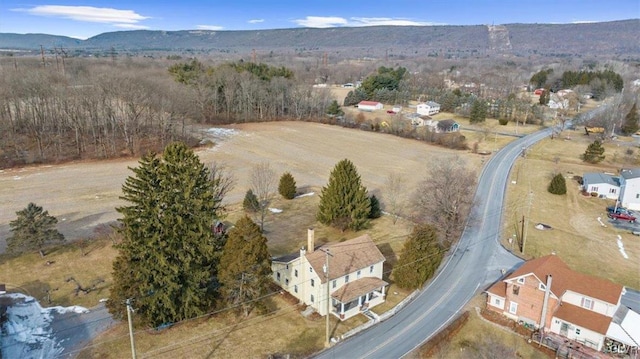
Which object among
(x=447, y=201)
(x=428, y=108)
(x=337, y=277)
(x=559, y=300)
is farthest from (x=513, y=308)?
(x=428, y=108)

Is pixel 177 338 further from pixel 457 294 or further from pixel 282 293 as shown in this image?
pixel 457 294

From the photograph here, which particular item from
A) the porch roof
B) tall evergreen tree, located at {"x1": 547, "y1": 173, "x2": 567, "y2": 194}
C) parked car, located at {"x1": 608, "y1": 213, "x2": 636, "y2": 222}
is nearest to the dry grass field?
the porch roof

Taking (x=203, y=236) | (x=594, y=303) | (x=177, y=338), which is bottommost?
(x=177, y=338)

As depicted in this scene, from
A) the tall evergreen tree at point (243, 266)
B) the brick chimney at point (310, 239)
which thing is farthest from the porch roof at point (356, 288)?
the tall evergreen tree at point (243, 266)

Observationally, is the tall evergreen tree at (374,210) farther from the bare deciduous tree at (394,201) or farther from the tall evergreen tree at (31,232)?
the tall evergreen tree at (31,232)

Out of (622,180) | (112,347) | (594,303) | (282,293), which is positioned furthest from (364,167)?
(112,347)

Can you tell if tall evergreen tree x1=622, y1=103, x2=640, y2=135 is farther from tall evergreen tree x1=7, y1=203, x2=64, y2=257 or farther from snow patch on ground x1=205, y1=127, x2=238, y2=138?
tall evergreen tree x1=7, y1=203, x2=64, y2=257
